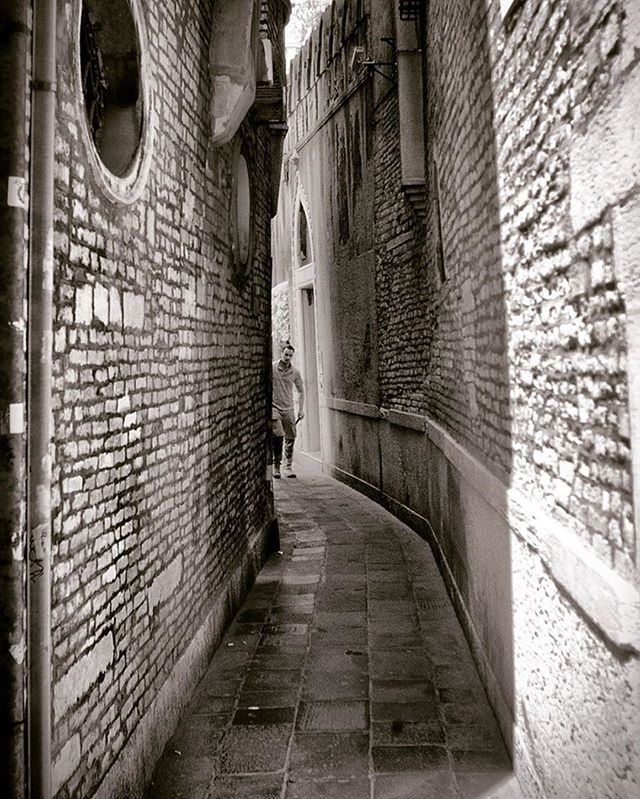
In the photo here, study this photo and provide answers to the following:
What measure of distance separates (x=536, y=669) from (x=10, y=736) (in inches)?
78.1

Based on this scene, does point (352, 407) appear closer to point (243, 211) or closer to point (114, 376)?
point (243, 211)

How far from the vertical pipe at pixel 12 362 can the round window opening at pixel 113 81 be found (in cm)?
112

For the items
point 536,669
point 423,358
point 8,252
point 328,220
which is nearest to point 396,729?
point 536,669

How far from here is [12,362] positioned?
7.61 ft

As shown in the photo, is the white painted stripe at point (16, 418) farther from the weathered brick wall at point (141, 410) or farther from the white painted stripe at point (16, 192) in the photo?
the white painted stripe at point (16, 192)

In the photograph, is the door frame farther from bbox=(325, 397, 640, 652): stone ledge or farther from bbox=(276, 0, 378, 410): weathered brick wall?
bbox=(325, 397, 640, 652): stone ledge

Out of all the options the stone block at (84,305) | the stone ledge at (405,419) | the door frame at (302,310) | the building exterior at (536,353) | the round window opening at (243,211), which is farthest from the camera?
the door frame at (302,310)

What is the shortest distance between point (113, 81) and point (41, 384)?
6.39 ft

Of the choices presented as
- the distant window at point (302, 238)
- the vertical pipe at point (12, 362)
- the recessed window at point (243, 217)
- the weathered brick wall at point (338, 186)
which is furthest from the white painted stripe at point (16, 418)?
the distant window at point (302, 238)

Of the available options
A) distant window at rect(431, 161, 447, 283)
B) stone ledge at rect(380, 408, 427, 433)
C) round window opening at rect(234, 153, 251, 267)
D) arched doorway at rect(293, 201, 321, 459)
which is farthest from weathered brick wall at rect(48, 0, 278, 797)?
arched doorway at rect(293, 201, 321, 459)

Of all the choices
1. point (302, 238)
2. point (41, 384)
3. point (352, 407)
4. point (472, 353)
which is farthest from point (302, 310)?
point (41, 384)

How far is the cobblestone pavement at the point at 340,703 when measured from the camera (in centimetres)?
342

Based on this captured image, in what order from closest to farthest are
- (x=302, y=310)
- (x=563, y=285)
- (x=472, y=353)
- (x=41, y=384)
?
(x=41, y=384) < (x=563, y=285) < (x=472, y=353) < (x=302, y=310)

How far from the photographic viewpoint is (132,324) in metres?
3.54
